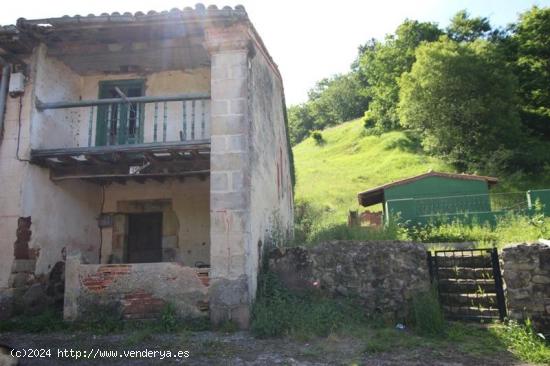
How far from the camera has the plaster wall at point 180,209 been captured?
381 inches

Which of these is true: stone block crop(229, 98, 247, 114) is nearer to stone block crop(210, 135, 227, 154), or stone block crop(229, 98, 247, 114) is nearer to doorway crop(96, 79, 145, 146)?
stone block crop(210, 135, 227, 154)

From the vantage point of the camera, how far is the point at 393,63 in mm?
40812

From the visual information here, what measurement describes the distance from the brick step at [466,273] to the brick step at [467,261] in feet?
0.35

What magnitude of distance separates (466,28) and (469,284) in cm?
3501

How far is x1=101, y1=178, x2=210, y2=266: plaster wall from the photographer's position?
9.69 m

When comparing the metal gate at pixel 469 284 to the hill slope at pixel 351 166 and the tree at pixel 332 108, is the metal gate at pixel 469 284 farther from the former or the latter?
the tree at pixel 332 108

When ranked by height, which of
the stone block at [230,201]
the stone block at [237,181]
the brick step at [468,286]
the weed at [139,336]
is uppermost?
the stone block at [237,181]

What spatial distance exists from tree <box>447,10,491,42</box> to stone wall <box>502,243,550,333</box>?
34767 mm

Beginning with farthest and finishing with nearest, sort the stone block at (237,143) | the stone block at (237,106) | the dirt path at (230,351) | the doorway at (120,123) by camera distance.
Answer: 1. the doorway at (120,123)
2. the stone block at (237,106)
3. the stone block at (237,143)
4. the dirt path at (230,351)

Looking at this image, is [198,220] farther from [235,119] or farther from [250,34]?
[250,34]

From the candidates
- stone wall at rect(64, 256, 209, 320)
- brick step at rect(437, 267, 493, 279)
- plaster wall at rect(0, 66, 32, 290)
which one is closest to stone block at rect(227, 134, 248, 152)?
stone wall at rect(64, 256, 209, 320)

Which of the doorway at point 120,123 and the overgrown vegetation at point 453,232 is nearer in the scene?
the doorway at point 120,123

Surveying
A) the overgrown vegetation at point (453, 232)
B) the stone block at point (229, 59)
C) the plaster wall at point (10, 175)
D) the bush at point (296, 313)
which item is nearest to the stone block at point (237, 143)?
the stone block at point (229, 59)

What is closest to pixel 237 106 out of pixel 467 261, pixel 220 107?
pixel 220 107
